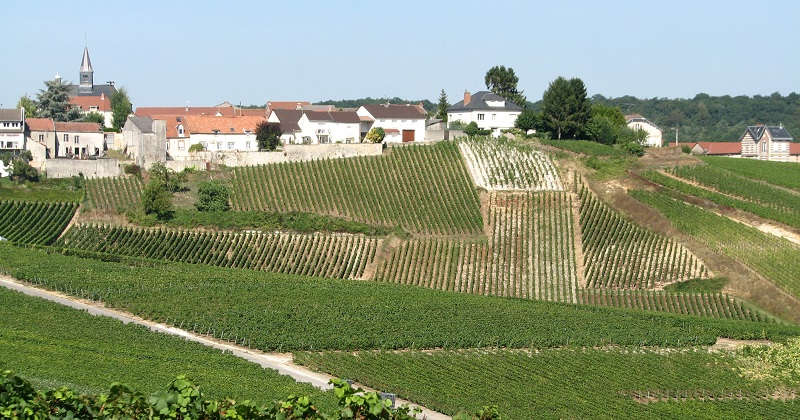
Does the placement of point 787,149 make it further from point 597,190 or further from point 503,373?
point 503,373

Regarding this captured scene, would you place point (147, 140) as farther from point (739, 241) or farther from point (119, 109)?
point (739, 241)

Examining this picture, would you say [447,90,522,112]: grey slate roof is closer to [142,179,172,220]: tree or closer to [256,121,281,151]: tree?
[256,121,281,151]: tree

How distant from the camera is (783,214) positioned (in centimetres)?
6588

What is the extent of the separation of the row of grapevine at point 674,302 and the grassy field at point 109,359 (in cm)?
2295

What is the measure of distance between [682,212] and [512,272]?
11.9m

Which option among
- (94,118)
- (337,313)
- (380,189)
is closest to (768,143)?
(380,189)

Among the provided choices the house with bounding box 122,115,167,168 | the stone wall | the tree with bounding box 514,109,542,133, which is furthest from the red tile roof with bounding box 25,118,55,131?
the tree with bounding box 514,109,542,133

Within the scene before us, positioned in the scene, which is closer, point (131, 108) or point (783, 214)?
point (783, 214)

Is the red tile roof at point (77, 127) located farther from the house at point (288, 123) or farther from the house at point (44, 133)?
the house at point (288, 123)

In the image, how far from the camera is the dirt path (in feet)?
129

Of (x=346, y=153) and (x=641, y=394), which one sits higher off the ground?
(x=346, y=153)

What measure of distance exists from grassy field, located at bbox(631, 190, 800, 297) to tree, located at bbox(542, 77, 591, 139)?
16.7 metres

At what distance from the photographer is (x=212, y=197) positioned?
217 ft

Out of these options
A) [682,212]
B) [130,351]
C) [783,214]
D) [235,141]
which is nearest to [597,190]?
[682,212]
